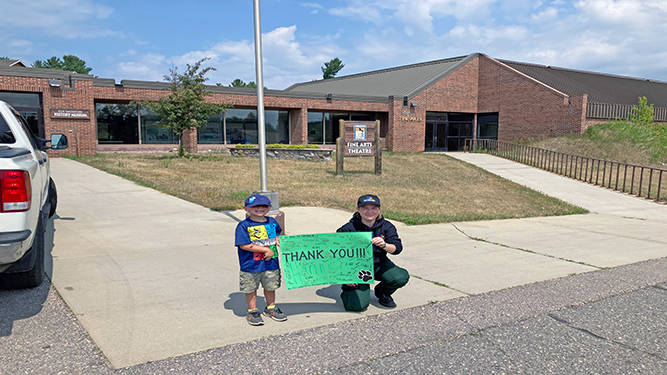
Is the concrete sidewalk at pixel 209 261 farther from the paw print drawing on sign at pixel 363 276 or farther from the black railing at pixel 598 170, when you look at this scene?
the black railing at pixel 598 170

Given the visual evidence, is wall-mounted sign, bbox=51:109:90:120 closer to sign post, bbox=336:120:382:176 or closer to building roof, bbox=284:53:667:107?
building roof, bbox=284:53:667:107

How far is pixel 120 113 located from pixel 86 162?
680cm

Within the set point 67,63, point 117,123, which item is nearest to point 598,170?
point 117,123

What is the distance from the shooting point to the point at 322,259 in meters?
4.34

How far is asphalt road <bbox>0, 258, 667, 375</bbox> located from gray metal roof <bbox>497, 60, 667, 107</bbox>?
28.4 metres

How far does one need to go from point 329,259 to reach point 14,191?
2.68 metres

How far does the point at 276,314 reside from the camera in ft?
13.7

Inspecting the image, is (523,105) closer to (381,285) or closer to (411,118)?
(411,118)

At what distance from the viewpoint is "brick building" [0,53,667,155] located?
68.5ft

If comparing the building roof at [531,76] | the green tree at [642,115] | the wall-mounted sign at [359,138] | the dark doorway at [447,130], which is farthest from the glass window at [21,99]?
the green tree at [642,115]

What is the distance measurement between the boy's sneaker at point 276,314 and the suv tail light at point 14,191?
2190 millimetres

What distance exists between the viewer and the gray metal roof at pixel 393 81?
3042 centimetres

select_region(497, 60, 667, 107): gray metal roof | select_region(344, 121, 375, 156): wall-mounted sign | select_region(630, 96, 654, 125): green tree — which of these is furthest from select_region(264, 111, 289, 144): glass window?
select_region(630, 96, 654, 125): green tree

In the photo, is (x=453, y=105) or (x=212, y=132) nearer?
(x=212, y=132)
